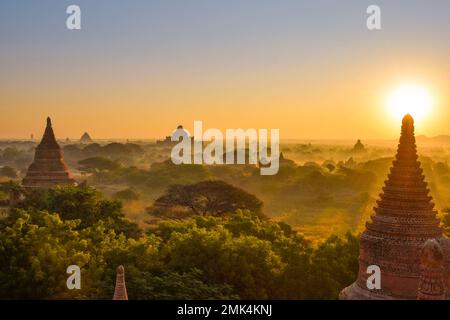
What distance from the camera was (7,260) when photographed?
2069 cm

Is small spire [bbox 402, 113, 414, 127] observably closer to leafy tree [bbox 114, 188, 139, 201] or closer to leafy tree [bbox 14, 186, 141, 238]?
leafy tree [bbox 14, 186, 141, 238]

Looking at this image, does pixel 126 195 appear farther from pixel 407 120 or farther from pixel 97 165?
pixel 407 120

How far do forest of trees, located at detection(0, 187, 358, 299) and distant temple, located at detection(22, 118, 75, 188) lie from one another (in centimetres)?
1832

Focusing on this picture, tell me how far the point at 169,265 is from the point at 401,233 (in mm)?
8368

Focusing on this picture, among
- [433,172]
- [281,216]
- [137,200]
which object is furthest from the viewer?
[433,172]

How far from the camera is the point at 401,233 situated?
17.2 metres

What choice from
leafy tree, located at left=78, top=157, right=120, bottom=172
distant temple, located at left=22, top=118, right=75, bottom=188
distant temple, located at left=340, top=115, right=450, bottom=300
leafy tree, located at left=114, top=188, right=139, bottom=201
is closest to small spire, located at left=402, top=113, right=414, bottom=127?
distant temple, located at left=340, top=115, right=450, bottom=300

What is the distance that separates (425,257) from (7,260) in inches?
586

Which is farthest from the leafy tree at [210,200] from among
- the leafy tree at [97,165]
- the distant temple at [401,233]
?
the leafy tree at [97,165]

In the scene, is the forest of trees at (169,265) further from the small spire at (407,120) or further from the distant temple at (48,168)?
the distant temple at (48,168)

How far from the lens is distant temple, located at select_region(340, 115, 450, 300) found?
16.8 metres
